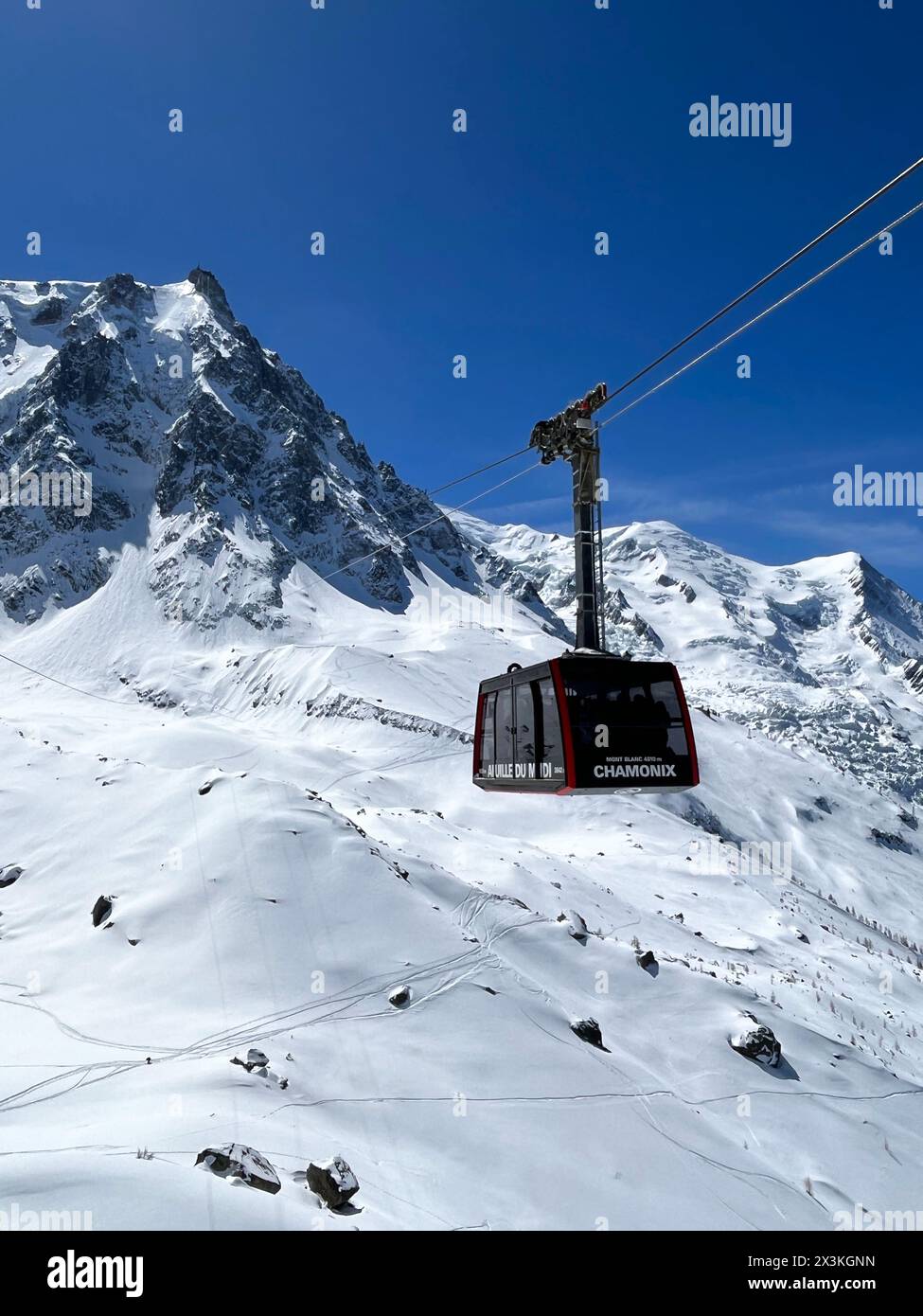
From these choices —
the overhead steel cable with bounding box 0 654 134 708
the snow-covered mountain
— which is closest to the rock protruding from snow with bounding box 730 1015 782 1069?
the snow-covered mountain

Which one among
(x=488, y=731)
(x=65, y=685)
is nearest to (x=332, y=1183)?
(x=488, y=731)

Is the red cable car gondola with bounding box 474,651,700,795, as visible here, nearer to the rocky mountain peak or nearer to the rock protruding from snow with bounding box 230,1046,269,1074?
the rock protruding from snow with bounding box 230,1046,269,1074

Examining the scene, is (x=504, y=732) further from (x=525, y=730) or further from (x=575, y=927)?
(x=575, y=927)

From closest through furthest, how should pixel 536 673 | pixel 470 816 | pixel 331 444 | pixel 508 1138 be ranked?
pixel 536 673
pixel 508 1138
pixel 470 816
pixel 331 444

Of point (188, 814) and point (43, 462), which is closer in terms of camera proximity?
point (188, 814)
